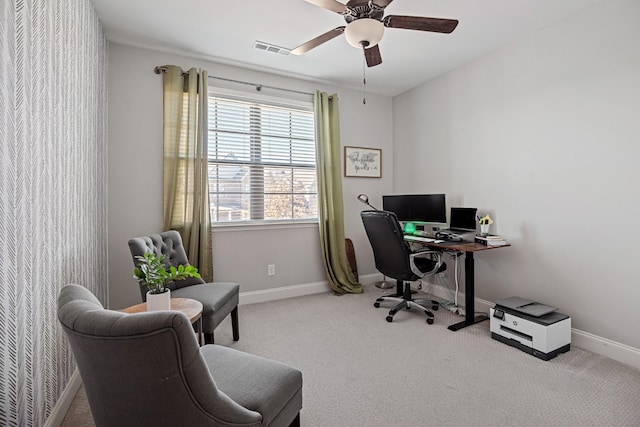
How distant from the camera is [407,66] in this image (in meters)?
3.42

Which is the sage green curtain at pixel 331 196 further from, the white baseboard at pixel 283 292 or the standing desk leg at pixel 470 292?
the standing desk leg at pixel 470 292

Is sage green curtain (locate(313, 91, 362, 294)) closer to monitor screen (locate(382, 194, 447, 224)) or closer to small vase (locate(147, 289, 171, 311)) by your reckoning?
monitor screen (locate(382, 194, 447, 224))

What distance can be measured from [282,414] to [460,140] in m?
3.27

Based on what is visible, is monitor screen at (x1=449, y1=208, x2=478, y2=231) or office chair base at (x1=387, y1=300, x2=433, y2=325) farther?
monitor screen at (x1=449, y1=208, x2=478, y2=231)

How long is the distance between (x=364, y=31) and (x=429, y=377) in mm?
2267

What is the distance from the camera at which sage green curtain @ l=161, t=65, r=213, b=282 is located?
3.05m

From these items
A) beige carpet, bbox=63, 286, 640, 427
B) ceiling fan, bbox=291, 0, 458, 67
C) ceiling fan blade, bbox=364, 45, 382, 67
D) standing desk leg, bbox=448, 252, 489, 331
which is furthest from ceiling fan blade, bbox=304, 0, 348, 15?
beige carpet, bbox=63, 286, 640, 427

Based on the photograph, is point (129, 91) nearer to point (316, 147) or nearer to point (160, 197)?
point (160, 197)

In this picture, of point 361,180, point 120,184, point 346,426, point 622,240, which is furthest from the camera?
point 361,180

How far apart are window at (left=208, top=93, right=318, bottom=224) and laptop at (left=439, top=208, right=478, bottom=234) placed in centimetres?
161

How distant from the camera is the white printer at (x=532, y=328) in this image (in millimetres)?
2230

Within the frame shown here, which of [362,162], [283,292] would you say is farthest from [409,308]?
[362,162]

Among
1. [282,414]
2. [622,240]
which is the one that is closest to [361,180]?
[622,240]

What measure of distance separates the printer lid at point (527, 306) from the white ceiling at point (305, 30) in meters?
2.33
